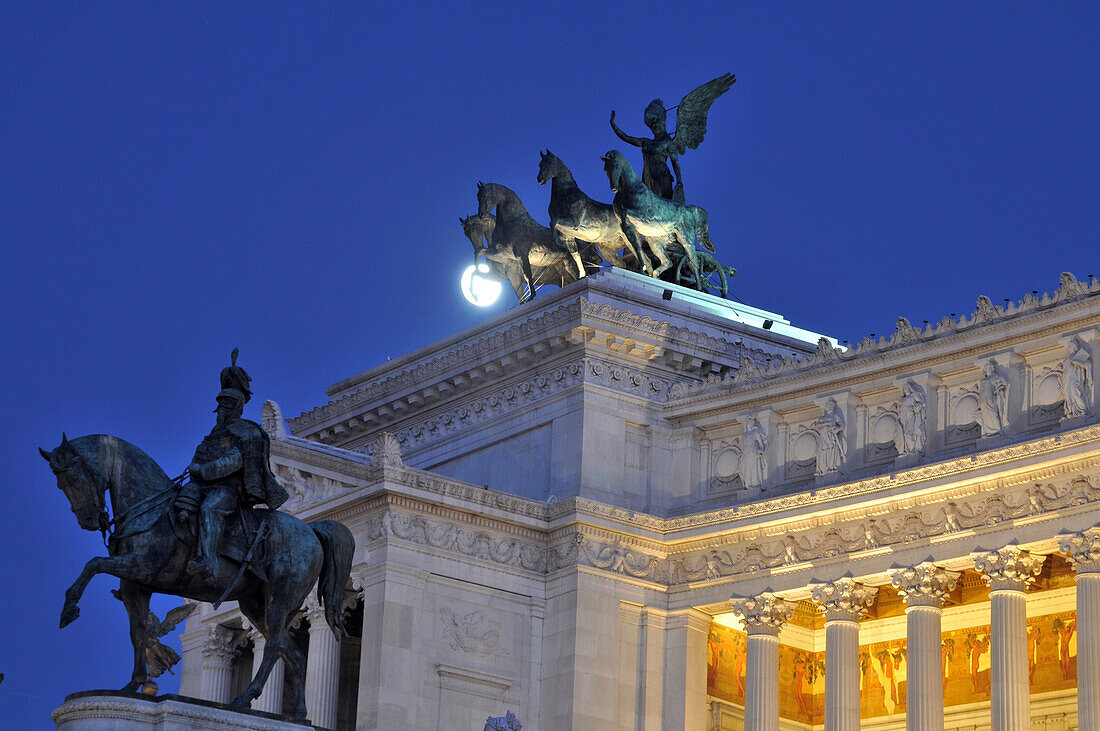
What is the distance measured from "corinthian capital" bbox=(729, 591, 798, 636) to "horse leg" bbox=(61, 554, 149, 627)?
729 inches

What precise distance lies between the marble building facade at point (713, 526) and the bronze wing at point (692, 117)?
5.12 metres

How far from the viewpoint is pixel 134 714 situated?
22984 mm

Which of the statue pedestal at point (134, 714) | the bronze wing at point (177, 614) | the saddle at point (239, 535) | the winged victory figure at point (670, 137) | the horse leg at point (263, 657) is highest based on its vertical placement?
the winged victory figure at point (670, 137)

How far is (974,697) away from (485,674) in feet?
32.2

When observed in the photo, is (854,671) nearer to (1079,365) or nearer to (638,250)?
(1079,365)

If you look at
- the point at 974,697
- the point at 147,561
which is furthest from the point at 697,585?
the point at 147,561

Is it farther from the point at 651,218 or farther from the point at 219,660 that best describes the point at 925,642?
the point at 219,660

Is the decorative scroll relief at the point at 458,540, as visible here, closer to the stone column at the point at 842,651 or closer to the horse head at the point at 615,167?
the stone column at the point at 842,651

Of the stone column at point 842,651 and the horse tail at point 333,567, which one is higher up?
the stone column at point 842,651

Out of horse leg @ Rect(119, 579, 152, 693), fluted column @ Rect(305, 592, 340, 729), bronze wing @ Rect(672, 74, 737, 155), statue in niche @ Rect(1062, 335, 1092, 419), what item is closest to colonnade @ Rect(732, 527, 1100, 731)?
statue in niche @ Rect(1062, 335, 1092, 419)

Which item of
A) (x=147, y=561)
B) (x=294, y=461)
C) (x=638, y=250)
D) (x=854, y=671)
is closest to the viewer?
(x=147, y=561)

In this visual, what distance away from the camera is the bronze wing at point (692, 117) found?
48.8 meters

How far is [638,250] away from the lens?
45281 mm

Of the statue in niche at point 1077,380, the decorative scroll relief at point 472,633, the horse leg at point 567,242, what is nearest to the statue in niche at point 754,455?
the decorative scroll relief at point 472,633
